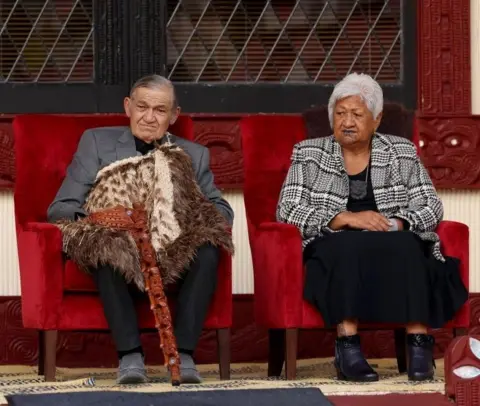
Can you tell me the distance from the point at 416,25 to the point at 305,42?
0.47 metres

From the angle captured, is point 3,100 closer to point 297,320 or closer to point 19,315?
point 19,315

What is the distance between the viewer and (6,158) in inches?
248

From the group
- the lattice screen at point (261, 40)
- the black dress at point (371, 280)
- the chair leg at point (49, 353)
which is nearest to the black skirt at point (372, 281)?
the black dress at point (371, 280)

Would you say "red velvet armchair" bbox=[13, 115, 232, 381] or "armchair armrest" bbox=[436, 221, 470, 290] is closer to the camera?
"red velvet armchair" bbox=[13, 115, 232, 381]

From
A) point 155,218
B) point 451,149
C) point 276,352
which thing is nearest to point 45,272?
point 155,218

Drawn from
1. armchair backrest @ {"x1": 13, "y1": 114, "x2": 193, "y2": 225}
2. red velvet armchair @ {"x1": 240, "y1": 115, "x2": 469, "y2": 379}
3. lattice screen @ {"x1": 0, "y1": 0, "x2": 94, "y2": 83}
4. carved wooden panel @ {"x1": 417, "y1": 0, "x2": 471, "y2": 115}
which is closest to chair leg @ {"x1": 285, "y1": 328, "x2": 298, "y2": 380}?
red velvet armchair @ {"x1": 240, "y1": 115, "x2": 469, "y2": 379}

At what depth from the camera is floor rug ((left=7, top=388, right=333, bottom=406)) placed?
15.0 ft

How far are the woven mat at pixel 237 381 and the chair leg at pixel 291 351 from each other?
0.12 feet

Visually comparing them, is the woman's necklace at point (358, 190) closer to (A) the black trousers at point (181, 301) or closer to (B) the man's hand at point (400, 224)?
(B) the man's hand at point (400, 224)

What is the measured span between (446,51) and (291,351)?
Answer: 1684 mm

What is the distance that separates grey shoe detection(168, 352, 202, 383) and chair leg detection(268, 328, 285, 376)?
0.55 meters

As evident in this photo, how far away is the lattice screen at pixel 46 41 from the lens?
6.46 metres

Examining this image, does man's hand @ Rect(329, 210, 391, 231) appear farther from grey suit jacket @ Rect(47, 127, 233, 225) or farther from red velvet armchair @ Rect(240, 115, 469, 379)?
grey suit jacket @ Rect(47, 127, 233, 225)

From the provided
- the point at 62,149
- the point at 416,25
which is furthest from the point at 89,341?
the point at 416,25
